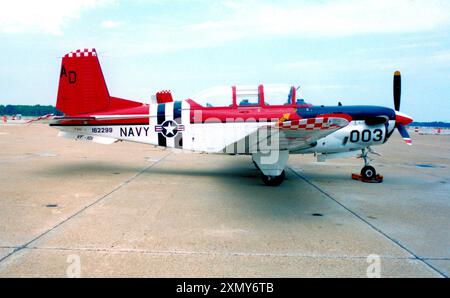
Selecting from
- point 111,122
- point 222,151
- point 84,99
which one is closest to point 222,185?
point 222,151

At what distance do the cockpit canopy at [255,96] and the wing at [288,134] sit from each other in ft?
3.48

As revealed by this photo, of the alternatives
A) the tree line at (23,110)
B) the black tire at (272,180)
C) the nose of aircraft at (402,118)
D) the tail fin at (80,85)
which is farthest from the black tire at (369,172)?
the tree line at (23,110)

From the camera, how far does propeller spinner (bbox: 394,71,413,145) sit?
766 centimetres

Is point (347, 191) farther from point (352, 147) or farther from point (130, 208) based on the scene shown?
point (130, 208)

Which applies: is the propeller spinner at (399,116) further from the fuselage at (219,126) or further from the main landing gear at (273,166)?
the main landing gear at (273,166)

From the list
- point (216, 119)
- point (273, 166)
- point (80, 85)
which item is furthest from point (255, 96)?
point (80, 85)

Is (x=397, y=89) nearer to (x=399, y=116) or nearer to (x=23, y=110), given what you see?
(x=399, y=116)

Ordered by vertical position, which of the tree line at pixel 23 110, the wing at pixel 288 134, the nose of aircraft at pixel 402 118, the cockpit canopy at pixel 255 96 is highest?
the tree line at pixel 23 110

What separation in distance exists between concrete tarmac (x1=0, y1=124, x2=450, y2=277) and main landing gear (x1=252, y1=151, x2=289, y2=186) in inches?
9.7

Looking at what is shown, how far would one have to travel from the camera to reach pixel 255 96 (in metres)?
7.41

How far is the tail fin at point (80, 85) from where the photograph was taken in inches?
318

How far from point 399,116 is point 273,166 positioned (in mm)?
3476
